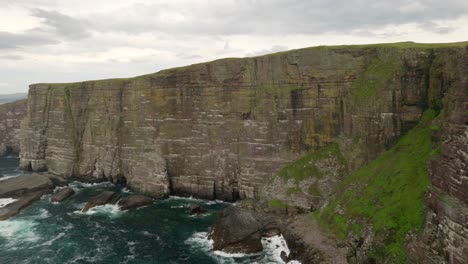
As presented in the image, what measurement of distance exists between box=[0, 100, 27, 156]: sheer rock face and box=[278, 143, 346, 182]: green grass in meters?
107

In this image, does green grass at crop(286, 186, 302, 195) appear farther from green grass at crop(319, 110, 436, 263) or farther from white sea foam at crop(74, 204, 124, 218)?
white sea foam at crop(74, 204, 124, 218)

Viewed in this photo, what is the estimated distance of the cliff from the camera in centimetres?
3291

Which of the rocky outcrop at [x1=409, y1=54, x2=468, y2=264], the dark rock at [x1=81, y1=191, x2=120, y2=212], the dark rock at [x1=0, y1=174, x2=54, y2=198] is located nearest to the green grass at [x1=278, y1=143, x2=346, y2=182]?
the rocky outcrop at [x1=409, y1=54, x2=468, y2=264]

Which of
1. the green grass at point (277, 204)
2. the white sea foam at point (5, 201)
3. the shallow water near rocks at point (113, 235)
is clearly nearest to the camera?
the shallow water near rocks at point (113, 235)

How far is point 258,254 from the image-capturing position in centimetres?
4006

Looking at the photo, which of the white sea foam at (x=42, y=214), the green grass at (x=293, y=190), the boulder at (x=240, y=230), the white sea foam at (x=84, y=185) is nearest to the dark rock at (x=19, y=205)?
the white sea foam at (x=42, y=214)

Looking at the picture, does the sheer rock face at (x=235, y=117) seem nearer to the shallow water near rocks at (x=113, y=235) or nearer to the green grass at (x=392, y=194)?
the green grass at (x=392, y=194)

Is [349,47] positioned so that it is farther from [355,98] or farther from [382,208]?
[382,208]

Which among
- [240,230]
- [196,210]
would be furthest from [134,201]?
[240,230]

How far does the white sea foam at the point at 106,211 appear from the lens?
5589 centimetres

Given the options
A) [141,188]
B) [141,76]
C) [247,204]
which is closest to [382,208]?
[247,204]

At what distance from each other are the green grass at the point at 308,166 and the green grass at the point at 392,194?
6160mm

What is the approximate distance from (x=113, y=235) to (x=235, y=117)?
29.0 m

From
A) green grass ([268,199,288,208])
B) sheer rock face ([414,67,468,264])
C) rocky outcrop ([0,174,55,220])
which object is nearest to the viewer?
sheer rock face ([414,67,468,264])
